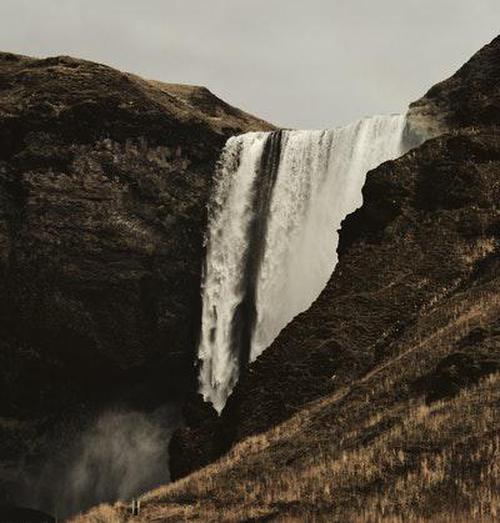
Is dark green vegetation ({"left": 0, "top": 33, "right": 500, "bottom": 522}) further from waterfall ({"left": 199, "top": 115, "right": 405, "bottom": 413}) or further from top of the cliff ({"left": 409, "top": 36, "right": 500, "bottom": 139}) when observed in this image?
waterfall ({"left": 199, "top": 115, "right": 405, "bottom": 413})

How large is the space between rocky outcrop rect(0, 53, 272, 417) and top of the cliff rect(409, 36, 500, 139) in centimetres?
1522

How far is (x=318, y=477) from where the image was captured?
1455 cm

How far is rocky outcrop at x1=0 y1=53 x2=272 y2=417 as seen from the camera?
52.2 metres

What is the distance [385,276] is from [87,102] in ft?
100

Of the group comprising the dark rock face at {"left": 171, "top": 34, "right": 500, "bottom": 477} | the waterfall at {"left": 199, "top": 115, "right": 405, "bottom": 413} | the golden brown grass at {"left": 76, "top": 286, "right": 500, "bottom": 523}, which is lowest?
the golden brown grass at {"left": 76, "top": 286, "right": 500, "bottom": 523}

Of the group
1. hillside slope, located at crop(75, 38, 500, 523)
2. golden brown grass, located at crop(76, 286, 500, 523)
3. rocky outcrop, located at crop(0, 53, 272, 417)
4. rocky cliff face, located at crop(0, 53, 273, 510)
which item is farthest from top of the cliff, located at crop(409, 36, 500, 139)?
rocky cliff face, located at crop(0, 53, 273, 510)

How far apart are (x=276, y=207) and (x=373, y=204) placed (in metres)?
20.4

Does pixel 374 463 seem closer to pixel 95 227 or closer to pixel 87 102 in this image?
pixel 95 227

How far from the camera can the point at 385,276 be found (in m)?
27.9

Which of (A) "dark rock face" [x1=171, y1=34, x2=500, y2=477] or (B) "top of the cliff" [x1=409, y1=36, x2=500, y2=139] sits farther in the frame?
(B) "top of the cliff" [x1=409, y1=36, x2=500, y2=139]

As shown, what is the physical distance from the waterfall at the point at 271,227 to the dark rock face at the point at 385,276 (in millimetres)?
13987

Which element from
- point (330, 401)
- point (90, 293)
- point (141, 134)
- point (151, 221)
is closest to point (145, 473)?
point (90, 293)

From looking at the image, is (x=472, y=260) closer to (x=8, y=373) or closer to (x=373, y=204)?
(x=373, y=204)

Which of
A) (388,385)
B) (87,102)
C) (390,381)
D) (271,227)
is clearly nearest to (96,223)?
(87,102)
